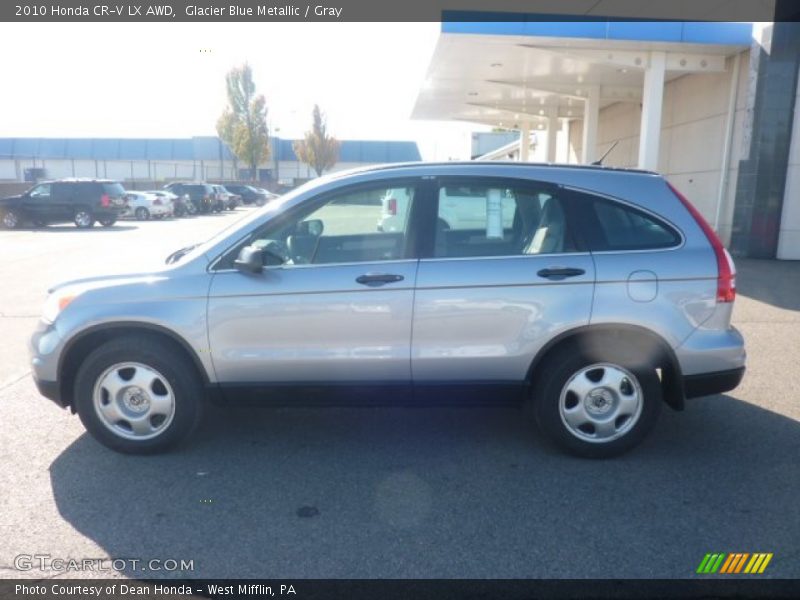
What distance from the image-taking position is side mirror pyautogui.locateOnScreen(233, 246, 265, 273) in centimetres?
379

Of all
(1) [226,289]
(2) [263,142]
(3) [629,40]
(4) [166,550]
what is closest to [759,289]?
(3) [629,40]

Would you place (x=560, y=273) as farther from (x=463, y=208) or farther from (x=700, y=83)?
(x=700, y=83)

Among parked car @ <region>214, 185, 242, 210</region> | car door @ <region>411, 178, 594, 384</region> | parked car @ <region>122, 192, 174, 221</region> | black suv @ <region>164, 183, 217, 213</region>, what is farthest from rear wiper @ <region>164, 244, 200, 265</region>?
parked car @ <region>214, 185, 242, 210</region>

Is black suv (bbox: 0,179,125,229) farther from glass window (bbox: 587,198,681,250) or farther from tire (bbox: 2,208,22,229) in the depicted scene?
glass window (bbox: 587,198,681,250)

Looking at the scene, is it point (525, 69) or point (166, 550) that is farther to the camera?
point (525, 69)

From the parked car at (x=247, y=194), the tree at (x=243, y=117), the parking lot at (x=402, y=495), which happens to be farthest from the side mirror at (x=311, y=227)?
the tree at (x=243, y=117)

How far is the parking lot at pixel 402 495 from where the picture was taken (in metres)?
3.04

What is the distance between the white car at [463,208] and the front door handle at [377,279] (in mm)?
362

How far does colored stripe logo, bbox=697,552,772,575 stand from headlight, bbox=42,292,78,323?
3921 mm

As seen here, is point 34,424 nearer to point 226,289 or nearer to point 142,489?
point 142,489

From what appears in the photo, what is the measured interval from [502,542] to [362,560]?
0.72 m

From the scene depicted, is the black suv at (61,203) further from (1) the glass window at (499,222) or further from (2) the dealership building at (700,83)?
(1) the glass window at (499,222)

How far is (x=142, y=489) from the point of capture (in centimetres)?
367

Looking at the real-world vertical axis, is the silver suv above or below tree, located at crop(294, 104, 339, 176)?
below
